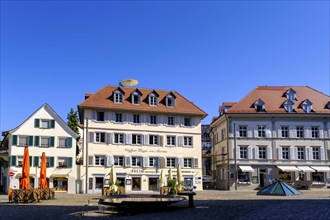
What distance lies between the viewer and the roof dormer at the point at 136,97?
4978 centimetres

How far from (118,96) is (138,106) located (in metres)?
2.76

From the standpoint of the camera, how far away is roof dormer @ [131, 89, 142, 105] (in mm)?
49781

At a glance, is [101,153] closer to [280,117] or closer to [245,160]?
[245,160]

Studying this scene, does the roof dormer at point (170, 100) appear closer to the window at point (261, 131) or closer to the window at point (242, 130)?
the window at point (242, 130)

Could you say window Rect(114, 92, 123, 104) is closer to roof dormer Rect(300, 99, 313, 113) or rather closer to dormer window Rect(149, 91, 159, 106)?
dormer window Rect(149, 91, 159, 106)

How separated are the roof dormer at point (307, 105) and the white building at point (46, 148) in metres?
29.8

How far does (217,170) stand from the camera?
5778cm

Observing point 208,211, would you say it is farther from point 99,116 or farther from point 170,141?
point 170,141

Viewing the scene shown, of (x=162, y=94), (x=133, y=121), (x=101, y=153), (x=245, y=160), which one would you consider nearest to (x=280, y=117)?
(x=245, y=160)

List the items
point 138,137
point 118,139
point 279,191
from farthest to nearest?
point 138,137
point 118,139
point 279,191

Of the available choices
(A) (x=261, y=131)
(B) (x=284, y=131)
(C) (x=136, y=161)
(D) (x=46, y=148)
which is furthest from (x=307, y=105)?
(D) (x=46, y=148)

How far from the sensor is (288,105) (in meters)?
52.6

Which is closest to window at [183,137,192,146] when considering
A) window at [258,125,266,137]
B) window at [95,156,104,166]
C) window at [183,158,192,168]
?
window at [183,158,192,168]

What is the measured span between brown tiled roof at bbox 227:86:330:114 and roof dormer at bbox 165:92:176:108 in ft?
24.0
